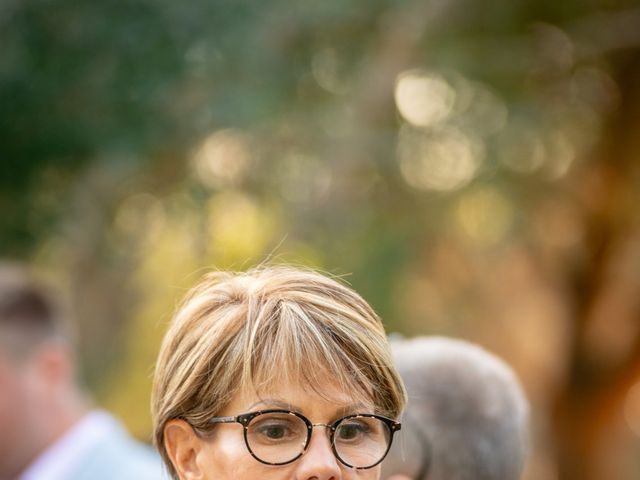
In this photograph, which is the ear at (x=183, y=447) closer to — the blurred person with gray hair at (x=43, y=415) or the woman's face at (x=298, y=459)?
Answer: the woman's face at (x=298, y=459)

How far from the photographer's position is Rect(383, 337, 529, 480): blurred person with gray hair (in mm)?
2680

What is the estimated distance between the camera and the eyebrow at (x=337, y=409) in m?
1.99

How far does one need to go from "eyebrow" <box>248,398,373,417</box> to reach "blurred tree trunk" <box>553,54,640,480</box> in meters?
10.8

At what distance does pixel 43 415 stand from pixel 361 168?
660cm

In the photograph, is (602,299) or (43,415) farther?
(602,299)

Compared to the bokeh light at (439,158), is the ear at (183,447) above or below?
below

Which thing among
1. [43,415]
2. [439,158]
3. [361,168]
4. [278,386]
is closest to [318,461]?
[278,386]

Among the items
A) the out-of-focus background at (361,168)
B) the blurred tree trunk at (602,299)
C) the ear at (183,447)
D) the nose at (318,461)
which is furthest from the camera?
the blurred tree trunk at (602,299)

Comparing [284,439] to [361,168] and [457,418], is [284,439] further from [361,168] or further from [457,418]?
[361,168]

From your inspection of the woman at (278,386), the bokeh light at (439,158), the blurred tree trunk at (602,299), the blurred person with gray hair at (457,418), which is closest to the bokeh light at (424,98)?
the bokeh light at (439,158)

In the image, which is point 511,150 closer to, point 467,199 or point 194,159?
point 467,199

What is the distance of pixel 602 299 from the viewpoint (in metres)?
13.3

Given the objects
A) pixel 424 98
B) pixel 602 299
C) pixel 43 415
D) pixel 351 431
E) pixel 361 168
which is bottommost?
pixel 43 415

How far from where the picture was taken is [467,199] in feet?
39.9
